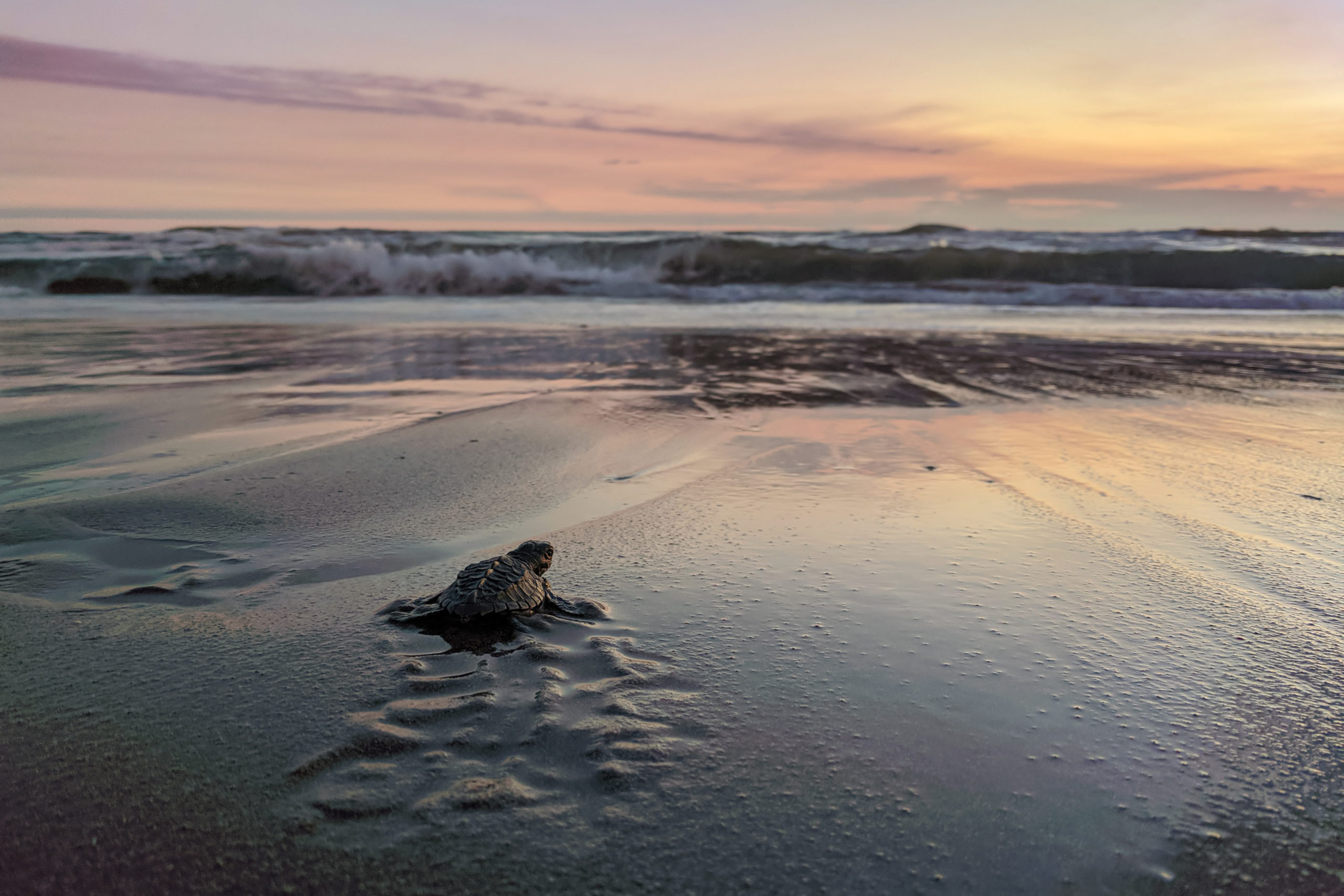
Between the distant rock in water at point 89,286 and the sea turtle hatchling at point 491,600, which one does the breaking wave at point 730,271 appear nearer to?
the distant rock in water at point 89,286

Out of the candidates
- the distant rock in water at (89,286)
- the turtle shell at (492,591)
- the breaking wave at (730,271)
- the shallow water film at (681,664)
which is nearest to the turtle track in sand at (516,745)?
the shallow water film at (681,664)

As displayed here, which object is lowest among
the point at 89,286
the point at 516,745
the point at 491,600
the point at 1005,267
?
the point at 516,745

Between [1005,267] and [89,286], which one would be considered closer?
[89,286]

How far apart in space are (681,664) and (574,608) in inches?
16.8

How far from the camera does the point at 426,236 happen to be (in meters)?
31.8

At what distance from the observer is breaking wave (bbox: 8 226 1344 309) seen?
18.5m

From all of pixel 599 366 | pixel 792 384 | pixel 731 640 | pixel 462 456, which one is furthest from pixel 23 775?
pixel 599 366

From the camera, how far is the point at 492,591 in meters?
2.24

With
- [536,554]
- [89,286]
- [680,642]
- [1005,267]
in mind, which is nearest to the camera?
[680,642]

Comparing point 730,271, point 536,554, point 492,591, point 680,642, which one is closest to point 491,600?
point 492,591

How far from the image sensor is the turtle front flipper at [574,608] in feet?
7.75

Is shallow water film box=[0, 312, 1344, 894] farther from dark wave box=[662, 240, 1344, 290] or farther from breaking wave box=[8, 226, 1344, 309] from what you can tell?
dark wave box=[662, 240, 1344, 290]

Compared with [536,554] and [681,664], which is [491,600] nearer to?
[536,554]

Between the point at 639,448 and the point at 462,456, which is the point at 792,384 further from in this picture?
the point at 462,456
